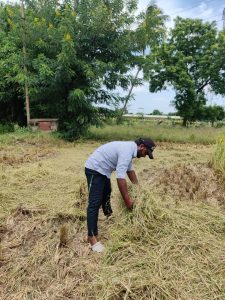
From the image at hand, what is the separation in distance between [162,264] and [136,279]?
29 centimetres

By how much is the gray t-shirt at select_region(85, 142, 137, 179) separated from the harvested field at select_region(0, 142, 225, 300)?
348mm

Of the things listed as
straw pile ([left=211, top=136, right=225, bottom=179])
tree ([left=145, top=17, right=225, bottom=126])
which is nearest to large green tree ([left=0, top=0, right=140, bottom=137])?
straw pile ([left=211, top=136, right=225, bottom=179])

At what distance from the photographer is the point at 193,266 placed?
2932 mm

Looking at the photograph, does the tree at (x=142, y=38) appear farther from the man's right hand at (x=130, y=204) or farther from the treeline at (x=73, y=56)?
the man's right hand at (x=130, y=204)

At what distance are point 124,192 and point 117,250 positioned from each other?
51 cm

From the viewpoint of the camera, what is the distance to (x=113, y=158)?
3.45m

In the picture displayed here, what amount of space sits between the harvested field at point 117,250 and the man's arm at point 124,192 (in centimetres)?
8

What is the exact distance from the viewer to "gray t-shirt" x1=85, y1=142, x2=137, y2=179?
3.29 metres

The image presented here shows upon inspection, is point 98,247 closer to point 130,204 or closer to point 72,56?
point 130,204

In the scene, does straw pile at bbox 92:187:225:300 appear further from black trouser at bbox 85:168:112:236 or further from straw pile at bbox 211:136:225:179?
straw pile at bbox 211:136:225:179

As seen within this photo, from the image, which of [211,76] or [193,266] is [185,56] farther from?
[193,266]

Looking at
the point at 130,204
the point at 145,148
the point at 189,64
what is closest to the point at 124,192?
the point at 130,204

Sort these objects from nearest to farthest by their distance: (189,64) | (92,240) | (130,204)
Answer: (130,204) < (92,240) < (189,64)

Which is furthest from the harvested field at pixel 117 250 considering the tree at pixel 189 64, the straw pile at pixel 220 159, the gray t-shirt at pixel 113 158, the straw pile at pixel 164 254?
the tree at pixel 189 64
